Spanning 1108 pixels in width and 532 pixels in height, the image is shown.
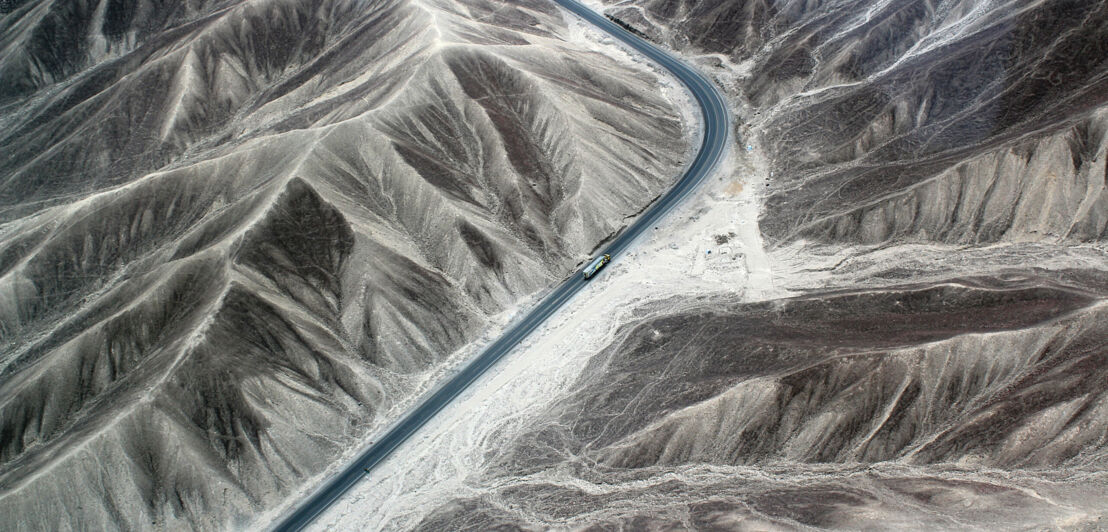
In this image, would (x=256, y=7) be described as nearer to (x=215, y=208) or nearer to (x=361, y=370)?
(x=215, y=208)

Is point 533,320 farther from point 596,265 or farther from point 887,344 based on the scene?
point 887,344

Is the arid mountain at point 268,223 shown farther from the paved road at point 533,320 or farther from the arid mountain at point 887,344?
the arid mountain at point 887,344

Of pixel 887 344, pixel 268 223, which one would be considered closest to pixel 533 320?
pixel 268 223

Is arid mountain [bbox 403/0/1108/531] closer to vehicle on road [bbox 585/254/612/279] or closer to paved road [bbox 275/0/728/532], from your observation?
paved road [bbox 275/0/728/532]

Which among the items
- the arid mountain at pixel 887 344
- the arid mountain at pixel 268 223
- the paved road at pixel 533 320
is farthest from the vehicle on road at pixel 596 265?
the arid mountain at pixel 887 344

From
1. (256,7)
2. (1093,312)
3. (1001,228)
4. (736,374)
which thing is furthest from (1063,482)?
(256,7)
